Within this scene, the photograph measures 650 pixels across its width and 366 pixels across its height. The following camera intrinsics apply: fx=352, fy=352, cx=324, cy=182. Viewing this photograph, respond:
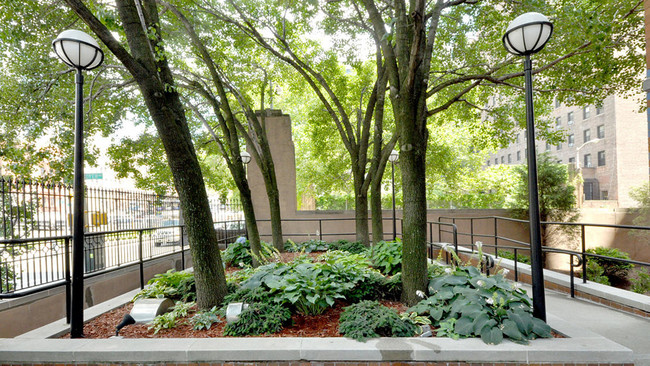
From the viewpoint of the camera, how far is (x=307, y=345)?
A: 344 centimetres

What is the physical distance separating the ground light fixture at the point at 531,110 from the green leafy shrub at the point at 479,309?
0.24m

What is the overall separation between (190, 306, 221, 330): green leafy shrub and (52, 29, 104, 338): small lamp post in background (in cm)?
124

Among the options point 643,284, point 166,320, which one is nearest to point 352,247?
point 166,320

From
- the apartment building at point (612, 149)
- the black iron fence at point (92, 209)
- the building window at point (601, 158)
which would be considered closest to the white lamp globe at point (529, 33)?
the black iron fence at point (92, 209)

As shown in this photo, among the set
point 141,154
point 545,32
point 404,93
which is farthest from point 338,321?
point 141,154

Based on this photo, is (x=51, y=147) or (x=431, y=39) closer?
(x=431, y=39)

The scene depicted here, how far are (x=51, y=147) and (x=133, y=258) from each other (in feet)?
15.4

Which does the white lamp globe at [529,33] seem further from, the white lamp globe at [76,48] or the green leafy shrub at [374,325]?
the white lamp globe at [76,48]

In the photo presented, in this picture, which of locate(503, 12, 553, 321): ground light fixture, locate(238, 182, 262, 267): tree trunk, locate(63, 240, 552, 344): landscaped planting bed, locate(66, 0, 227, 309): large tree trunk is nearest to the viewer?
locate(63, 240, 552, 344): landscaped planting bed

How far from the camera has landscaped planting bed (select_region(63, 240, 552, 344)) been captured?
3707mm

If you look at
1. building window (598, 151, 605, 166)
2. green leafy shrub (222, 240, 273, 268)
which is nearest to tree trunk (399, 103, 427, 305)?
green leafy shrub (222, 240, 273, 268)

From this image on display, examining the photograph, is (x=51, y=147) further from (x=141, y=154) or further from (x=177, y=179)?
(x=177, y=179)

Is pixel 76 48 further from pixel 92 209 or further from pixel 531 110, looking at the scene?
pixel 92 209

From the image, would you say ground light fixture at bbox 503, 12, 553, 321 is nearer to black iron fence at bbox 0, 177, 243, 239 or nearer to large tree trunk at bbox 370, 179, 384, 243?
large tree trunk at bbox 370, 179, 384, 243
